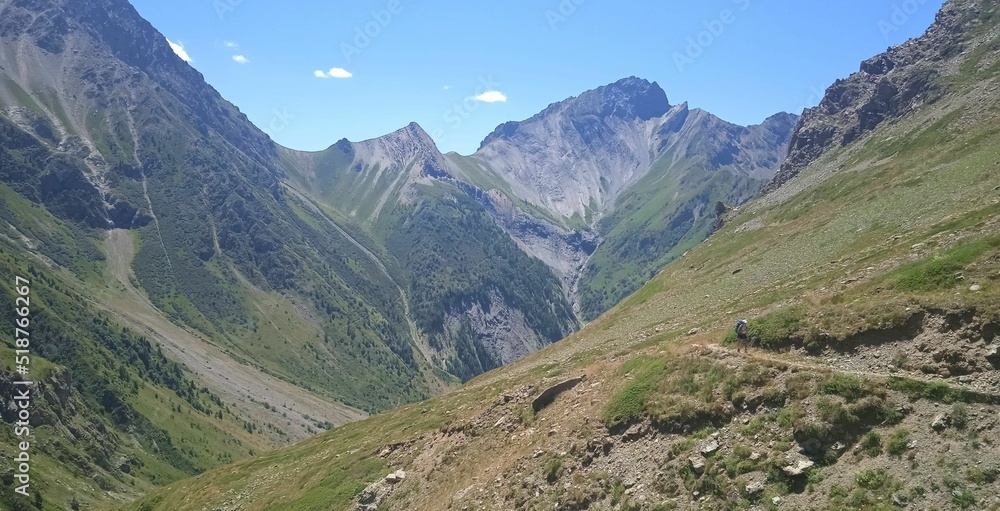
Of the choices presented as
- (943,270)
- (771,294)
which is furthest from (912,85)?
(943,270)

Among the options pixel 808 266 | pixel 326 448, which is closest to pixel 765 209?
pixel 808 266

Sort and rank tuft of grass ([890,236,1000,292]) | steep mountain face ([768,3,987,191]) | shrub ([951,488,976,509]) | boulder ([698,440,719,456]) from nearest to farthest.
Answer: shrub ([951,488,976,509]) < boulder ([698,440,719,456]) < tuft of grass ([890,236,1000,292]) < steep mountain face ([768,3,987,191])

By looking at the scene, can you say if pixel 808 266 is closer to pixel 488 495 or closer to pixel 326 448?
pixel 488 495

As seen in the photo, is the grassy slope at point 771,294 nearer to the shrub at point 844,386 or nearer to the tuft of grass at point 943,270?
the tuft of grass at point 943,270

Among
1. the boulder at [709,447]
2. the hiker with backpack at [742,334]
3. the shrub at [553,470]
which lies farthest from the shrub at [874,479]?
the shrub at [553,470]

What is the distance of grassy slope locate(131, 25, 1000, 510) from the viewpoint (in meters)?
27.1

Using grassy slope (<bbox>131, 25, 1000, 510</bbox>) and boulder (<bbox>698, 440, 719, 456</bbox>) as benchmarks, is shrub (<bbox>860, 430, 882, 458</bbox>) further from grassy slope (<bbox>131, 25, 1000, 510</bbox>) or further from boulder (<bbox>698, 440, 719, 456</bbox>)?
grassy slope (<bbox>131, 25, 1000, 510</bbox>)

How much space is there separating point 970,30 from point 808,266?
159225mm

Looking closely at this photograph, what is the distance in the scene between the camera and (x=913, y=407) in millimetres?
17969

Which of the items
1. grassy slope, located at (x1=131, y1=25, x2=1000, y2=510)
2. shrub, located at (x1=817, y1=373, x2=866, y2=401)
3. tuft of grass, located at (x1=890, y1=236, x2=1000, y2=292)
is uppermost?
tuft of grass, located at (x1=890, y1=236, x2=1000, y2=292)

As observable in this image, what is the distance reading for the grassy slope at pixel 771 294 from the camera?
27.1 metres

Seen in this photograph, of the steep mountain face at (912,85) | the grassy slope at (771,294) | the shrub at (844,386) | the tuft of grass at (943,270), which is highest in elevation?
the steep mountain face at (912,85)

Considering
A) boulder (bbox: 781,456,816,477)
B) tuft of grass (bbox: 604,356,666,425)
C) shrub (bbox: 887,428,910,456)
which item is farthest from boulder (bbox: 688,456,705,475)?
shrub (bbox: 887,428,910,456)

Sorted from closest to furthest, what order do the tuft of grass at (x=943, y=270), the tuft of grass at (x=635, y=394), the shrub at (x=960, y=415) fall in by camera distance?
the shrub at (x=960, y=415) < the tuft of grass at (x=635, y=394) < the tuft of grass at (x=943, y=270)
